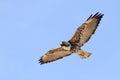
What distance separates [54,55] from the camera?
13.5m

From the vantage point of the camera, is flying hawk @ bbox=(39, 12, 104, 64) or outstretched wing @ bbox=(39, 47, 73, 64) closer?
flying hawk @ bbox=(39, 12, 104, 64)

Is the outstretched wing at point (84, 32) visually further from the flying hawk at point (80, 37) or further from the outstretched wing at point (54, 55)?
the outstretched wing at point (54, 55)

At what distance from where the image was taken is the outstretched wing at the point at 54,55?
13141mm

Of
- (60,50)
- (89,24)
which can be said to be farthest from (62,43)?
(89,24)

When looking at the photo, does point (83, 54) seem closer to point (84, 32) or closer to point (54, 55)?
point (84, 32)

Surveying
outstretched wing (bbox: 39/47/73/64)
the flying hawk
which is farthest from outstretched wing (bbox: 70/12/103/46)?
outstretched wing (bbox: 39/47/73/64)

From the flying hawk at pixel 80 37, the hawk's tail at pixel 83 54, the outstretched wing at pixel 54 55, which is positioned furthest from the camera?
the outstretched wing at pixel 54 55

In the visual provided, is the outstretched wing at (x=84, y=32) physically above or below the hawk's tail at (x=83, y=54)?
above

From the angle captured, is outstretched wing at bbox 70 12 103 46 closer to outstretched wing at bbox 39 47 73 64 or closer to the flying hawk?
A: the flying hawk

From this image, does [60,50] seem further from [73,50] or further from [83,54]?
[83,54]

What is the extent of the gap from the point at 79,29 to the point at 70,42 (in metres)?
0.65

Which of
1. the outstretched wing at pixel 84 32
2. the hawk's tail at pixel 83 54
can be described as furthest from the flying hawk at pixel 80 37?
the hawk's tail at pixel 83 54

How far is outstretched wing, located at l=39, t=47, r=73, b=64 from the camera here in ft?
43.1

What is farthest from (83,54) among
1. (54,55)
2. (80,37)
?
(54,55)
